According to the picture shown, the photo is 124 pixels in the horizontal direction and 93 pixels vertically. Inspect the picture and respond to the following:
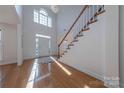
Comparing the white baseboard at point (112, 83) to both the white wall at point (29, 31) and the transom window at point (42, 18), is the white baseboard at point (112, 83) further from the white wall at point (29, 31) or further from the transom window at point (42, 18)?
the transom window at point (42, 18)

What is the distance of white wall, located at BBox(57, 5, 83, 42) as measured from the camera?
31.0 feet

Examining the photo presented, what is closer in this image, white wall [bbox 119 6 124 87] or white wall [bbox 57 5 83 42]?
white wall [bbox 119 6 124 87]

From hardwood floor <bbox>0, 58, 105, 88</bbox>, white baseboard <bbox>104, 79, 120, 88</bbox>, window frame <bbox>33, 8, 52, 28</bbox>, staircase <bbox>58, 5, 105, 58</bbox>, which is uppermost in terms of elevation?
window frame <bbox>33, 8, 52, 28</bbox>

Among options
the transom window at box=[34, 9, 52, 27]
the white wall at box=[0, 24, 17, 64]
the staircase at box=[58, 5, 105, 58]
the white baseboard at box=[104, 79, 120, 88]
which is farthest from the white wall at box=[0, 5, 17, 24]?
the transom window at box=[34, 9, 52, 27]

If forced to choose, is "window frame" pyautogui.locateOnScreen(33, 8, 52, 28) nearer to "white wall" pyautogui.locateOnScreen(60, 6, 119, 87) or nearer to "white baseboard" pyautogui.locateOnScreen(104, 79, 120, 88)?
"white wall" pyautogui.locateOnScreen(60, 6, 119, 87)

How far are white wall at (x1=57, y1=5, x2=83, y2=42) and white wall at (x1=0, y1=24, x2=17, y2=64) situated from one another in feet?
16.5

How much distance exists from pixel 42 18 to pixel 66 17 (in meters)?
2.18

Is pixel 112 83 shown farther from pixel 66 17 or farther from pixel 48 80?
pixel 66 17

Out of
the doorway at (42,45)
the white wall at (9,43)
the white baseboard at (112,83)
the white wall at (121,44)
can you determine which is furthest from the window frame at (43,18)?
the white baseboard at (112,83)

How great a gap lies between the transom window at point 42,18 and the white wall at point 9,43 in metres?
2.95

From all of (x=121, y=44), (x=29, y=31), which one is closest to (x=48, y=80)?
(x=121, y=44)
